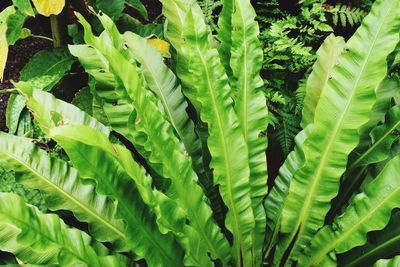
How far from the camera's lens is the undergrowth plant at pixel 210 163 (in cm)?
104

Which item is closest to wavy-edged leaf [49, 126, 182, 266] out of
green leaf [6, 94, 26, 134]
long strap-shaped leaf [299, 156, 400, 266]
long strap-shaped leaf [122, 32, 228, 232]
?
long strap-shaped leaf [122, 32, 228, 232]

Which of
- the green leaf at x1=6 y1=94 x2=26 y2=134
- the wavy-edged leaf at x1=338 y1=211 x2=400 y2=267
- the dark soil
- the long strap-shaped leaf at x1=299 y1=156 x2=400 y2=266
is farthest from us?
the dark soil

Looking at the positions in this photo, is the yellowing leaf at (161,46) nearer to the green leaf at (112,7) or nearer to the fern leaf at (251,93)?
the green leaf at (112,7)

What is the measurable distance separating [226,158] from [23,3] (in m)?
0.84

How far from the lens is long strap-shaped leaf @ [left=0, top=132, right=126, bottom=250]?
1172mm

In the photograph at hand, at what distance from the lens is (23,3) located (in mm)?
1453

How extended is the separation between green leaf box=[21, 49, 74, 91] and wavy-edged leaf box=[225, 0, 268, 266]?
0.78m

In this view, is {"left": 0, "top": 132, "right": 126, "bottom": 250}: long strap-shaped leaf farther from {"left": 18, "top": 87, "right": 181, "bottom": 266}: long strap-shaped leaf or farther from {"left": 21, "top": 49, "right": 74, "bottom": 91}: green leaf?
{"left": 21, "top": 49, "right": 74, "bottom": 91}: green leaf

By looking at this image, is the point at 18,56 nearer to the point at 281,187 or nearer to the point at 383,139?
the point at 281,187

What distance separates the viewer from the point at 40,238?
958 millimetres

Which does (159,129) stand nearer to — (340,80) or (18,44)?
(340,80)

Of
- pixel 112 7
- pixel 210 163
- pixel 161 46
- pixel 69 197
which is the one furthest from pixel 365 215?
pixel 112 7

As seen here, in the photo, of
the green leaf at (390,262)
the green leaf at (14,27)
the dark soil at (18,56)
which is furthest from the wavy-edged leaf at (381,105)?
the dark soil at (18,56)

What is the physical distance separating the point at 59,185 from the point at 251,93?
61cm
